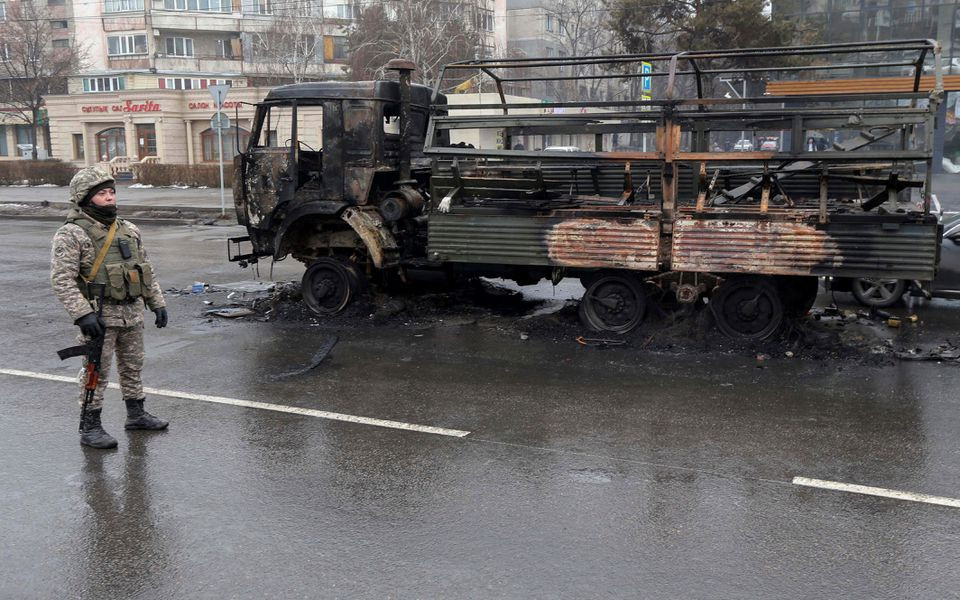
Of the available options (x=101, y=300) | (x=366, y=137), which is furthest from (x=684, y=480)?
(x=366, y=137)

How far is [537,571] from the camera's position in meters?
3.93

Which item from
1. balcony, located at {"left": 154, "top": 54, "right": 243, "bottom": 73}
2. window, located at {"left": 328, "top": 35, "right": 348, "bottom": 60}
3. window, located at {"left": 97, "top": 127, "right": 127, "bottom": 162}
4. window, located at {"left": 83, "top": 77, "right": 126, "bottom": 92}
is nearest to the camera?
window, located at {"left": 97, "top": 127, "right": 127, "bottom": 162}

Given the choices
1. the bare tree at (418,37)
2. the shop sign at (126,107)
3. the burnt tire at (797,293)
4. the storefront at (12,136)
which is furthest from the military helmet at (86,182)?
the storefront at (12,136)

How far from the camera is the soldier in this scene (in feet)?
17.9

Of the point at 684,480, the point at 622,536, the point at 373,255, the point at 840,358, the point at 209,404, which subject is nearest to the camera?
the point at 622,536

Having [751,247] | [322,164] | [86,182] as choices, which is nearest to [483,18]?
[322,164]

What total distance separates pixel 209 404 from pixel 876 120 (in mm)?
6433

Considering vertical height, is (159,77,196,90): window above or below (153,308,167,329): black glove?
above

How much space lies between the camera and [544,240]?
8633 millimetres

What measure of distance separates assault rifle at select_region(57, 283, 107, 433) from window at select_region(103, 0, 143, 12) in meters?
67.2

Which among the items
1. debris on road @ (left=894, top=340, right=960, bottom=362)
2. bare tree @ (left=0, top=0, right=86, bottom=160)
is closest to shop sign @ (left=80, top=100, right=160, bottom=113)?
bare tree @ (left=0, top=0, right=86, bottom=160)

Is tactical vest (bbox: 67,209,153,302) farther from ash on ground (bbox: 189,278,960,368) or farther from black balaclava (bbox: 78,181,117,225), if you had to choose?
ash on ground (bbox: 189,278,960,368)

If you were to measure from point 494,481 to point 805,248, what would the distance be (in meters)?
4.20

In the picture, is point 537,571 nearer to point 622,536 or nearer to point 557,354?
point 622,536
